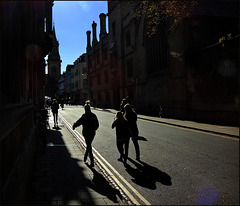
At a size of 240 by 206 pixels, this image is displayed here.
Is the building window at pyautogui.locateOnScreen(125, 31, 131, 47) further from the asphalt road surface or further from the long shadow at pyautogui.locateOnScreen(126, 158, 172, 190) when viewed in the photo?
the long shadow at pyautogui.locateOnScreen(126, 158, 172, 190)

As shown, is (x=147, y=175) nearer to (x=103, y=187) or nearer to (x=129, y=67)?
(x=103, y=187)

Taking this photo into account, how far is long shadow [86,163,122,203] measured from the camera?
13.3ft

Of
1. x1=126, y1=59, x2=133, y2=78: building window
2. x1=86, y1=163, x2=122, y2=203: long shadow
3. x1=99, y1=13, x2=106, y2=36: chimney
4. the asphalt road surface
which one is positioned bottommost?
x1=86, y1=163, x2=122, y2=203: long shadow

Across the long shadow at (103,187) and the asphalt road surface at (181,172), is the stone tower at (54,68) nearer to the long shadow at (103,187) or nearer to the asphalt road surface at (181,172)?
the asphalt road surface at (181,172)

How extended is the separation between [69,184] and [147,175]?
1.83 m

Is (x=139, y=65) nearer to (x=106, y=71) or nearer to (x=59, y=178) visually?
(x=106, y=71)

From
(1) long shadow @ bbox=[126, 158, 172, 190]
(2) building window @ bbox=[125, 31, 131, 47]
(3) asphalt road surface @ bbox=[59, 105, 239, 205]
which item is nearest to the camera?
(3) asphalt road surface @ bbox=[59, 105, 239, 205]

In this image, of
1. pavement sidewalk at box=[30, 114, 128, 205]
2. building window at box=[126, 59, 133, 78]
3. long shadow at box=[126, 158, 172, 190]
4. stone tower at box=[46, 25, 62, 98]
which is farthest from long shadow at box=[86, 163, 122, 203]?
stone tower at box=[46, 25, 62, 98]

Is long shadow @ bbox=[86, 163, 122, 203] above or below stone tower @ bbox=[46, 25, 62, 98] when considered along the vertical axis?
below

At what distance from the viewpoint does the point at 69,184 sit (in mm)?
4578

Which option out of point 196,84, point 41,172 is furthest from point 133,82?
point 41,172

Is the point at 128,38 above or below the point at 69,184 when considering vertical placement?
above

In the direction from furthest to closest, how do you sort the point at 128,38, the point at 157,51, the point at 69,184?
the point at 128,38
the point at 157,51
the point at 69,184

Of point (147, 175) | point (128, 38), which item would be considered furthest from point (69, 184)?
point (128, 38)
